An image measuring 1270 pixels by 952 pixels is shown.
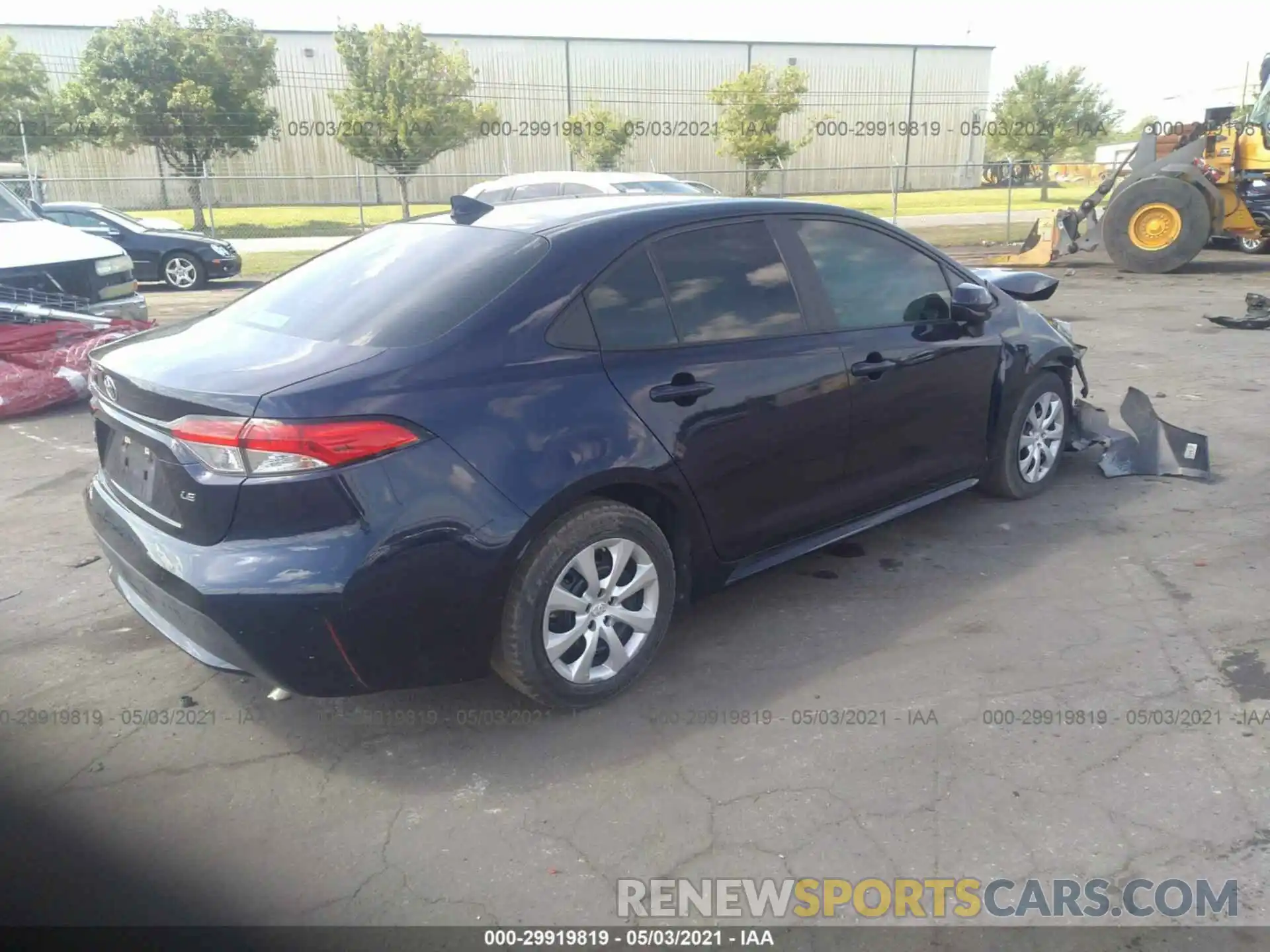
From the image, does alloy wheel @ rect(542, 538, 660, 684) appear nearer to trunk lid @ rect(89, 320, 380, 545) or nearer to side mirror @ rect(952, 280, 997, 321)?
trunk lid @ rect(89, 320, 380, 545)

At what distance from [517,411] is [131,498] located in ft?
4.27

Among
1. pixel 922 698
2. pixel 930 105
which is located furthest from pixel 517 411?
pixel 930 105

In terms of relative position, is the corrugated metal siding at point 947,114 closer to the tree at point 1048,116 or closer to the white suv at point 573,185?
the tree at point 1048,116

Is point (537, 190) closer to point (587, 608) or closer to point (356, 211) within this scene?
point (587, 608)

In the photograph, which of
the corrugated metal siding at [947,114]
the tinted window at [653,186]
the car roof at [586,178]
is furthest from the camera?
the corrugated metal siding at [947,114]

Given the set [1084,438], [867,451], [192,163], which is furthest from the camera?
[192,163]

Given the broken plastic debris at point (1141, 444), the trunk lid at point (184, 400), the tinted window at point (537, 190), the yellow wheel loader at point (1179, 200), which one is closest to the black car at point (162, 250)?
the tinted window at point (537, 190)

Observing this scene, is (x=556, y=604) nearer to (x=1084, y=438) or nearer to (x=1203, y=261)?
(x=1084, y=438)

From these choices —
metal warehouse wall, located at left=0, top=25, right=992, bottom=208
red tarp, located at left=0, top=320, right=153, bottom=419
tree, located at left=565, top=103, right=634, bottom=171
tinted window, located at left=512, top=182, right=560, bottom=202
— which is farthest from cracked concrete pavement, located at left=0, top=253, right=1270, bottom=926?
metal warehouse wall, located at left=0, top=25, right=992, bottom=208

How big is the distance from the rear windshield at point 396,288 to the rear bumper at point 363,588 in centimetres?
52

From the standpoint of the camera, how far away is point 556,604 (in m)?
3.17

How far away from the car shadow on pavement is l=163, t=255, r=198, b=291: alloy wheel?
1469 centimetres

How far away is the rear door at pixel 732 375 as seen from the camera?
3.39m

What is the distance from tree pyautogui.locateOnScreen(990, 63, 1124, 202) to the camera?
47438mm
